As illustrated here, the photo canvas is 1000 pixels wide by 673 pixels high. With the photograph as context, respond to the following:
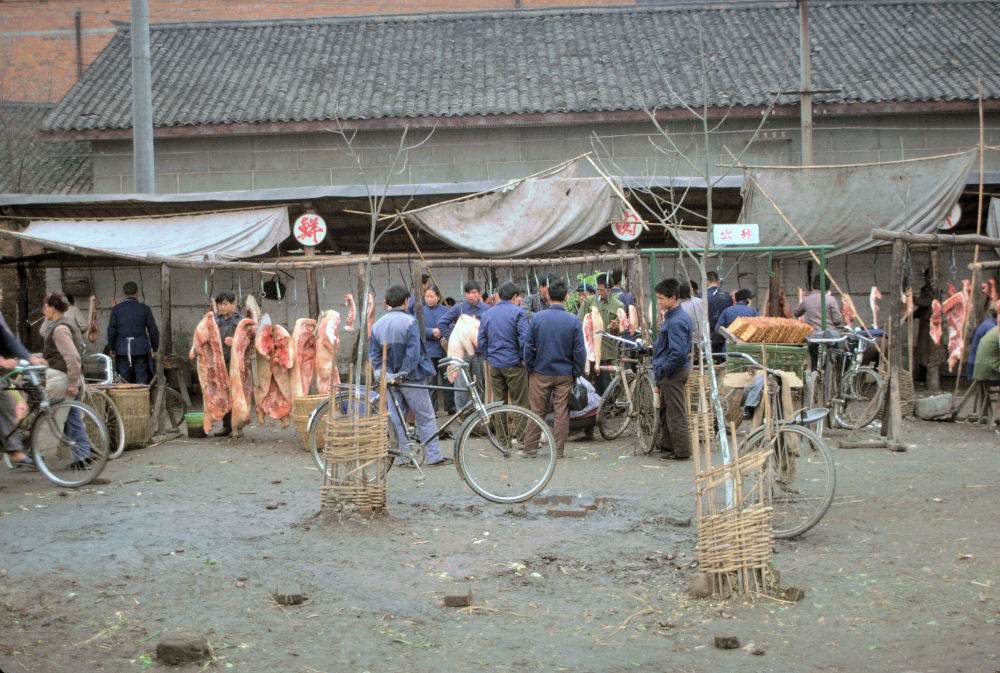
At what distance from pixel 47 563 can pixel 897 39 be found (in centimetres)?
1939

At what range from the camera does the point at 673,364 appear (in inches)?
380

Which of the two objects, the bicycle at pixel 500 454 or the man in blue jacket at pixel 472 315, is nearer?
the bicycle at pixel 500 454

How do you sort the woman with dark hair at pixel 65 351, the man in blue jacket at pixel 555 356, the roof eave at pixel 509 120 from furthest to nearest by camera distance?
1. the roof eave at pixel 509 120
2. the man in blue jacket at pixel 555 356
3. the woman with dark hair at pixel 65 351

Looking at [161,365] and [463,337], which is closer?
[463,337]

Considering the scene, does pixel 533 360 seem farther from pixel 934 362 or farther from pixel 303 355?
pixel 934 362

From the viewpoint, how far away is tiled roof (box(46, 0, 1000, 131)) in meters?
18.7

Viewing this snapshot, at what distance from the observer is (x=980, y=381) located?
40.0 feet

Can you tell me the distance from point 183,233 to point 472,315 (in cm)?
472

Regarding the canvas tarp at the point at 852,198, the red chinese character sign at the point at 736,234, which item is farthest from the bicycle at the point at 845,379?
the canvas tarp at the point at 852,198

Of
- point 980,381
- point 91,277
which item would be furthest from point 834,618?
point 91,277

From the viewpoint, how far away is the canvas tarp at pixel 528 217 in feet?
44.5

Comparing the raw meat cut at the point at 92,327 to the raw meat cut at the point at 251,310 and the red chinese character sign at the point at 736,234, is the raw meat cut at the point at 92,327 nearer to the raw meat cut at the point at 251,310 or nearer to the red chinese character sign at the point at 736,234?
the raw meat cut at the point at 251,310

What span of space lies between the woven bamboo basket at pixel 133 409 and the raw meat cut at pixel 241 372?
926 mm

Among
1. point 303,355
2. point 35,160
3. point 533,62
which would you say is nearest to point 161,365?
point 303,355
